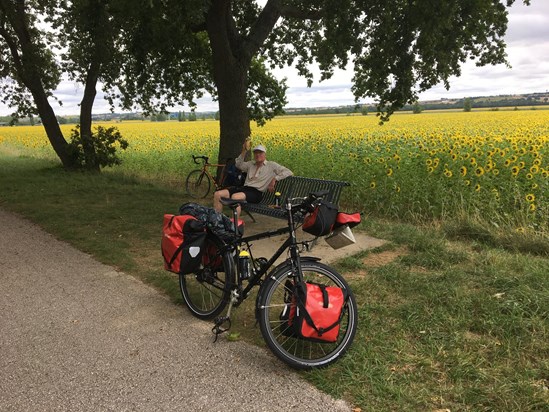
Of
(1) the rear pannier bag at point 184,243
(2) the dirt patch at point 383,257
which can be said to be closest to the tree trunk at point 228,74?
(2) the dirt patch at point 383,257

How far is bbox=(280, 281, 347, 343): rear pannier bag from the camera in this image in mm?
2850

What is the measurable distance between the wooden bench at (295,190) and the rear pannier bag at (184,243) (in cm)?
224

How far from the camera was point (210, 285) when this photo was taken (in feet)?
12.1

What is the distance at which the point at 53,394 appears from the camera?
8.80 ft

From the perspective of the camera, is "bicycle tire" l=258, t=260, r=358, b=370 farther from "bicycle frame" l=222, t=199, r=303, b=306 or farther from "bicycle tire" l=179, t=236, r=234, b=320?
"bicycle tire" l=179, t=236, r=234, b=320

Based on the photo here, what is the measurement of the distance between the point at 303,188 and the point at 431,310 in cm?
334

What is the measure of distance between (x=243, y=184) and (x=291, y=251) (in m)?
3.98

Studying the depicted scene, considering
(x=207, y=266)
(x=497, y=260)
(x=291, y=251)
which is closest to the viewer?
(x=291, y=251)

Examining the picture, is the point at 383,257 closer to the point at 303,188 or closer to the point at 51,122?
the point at 303,188

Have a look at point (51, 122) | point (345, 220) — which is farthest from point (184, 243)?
point (51, 122)

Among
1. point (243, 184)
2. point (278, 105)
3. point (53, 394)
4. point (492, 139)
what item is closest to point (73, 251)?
point (243, 184)

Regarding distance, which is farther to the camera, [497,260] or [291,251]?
[497,260]

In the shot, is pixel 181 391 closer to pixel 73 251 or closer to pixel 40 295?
pixel 40 295

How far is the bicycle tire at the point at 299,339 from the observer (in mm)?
2885
